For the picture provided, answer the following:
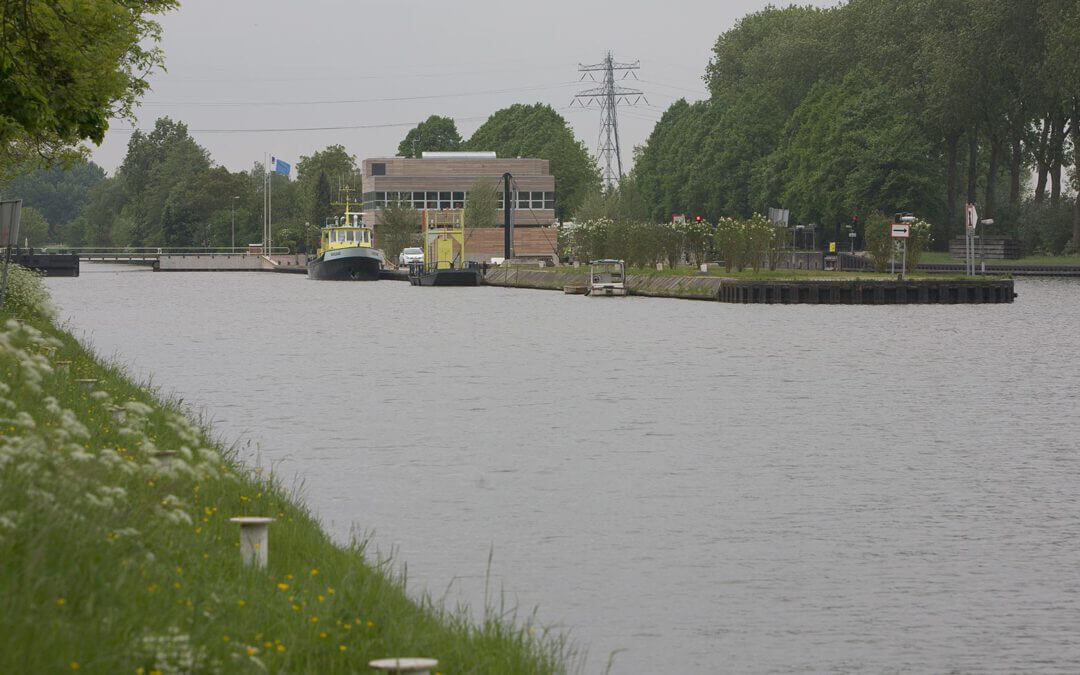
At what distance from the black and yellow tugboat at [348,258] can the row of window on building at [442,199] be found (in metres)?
48.0

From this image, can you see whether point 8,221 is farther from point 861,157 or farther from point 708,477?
point 861,157

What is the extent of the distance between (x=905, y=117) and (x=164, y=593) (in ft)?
374

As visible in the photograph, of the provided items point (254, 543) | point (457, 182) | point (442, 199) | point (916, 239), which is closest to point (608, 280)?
point (916, 239)

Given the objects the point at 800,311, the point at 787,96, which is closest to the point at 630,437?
the point at 800,311

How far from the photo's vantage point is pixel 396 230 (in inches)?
6713

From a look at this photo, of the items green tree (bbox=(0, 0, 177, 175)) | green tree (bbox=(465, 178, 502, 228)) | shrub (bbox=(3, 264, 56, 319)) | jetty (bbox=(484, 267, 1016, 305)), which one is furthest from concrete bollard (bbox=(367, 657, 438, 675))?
green tree (bbox=(465, 178, 502, 228))

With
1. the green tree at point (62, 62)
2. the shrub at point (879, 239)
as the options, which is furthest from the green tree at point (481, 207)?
the green tree at point (62, 62)

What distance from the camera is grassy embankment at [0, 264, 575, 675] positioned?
28.9ft

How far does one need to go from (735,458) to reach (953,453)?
3561 millimetres

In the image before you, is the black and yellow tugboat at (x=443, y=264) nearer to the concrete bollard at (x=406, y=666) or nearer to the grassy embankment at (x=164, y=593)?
Result: the grassy embankment at (x=164, y=593)

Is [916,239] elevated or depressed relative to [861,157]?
depressed

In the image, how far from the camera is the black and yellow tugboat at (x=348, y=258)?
439 feet

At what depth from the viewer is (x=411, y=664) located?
9141 mm

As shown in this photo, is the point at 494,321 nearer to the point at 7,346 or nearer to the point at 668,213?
the point at 7,346
